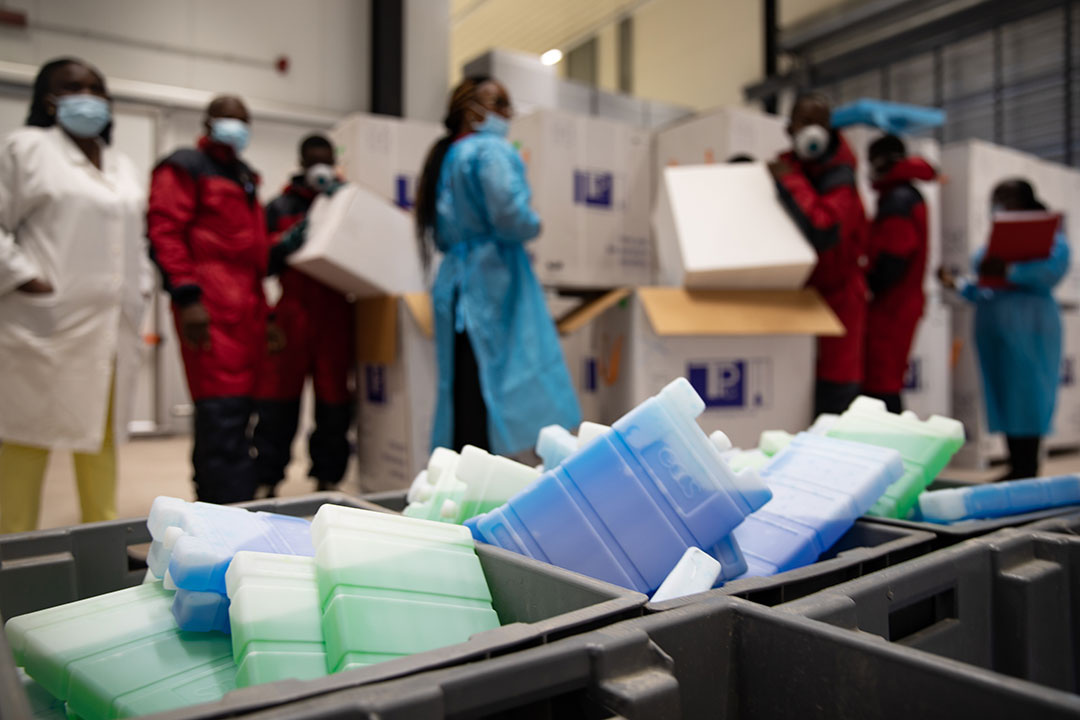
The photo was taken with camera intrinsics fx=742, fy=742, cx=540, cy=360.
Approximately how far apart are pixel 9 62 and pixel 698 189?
4.31 metres

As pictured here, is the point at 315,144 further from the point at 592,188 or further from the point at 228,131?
the point at 592,188

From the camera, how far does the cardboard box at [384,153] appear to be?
2869 mm

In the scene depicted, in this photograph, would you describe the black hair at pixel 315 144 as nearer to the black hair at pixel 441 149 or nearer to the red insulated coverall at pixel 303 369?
the red insulated coverall at pixel 303 369

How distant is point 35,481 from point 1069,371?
4821mm

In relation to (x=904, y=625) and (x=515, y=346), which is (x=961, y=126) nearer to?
(x=515, y=346)

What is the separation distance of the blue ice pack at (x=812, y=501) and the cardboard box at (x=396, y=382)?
5.36ft

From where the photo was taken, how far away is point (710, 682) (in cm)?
51

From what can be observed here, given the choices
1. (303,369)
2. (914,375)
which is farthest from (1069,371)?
(303,369)

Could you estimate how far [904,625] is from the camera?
0.66 m

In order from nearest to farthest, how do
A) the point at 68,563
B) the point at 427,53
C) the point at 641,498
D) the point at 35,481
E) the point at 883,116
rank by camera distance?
the point at 641,498, the point at 68,563, the point at 35,481, the point at 883,116, the point at 427,53

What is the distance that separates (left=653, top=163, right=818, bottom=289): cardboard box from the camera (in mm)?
1920

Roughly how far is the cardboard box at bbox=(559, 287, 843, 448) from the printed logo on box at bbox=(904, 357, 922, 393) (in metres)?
1.39

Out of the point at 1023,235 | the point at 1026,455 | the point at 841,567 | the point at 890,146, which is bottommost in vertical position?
the point at 1026,455

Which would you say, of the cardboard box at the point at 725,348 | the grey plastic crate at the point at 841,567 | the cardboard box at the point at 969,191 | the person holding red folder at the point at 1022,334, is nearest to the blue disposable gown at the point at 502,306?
the cardboard box at the point at 725,348
